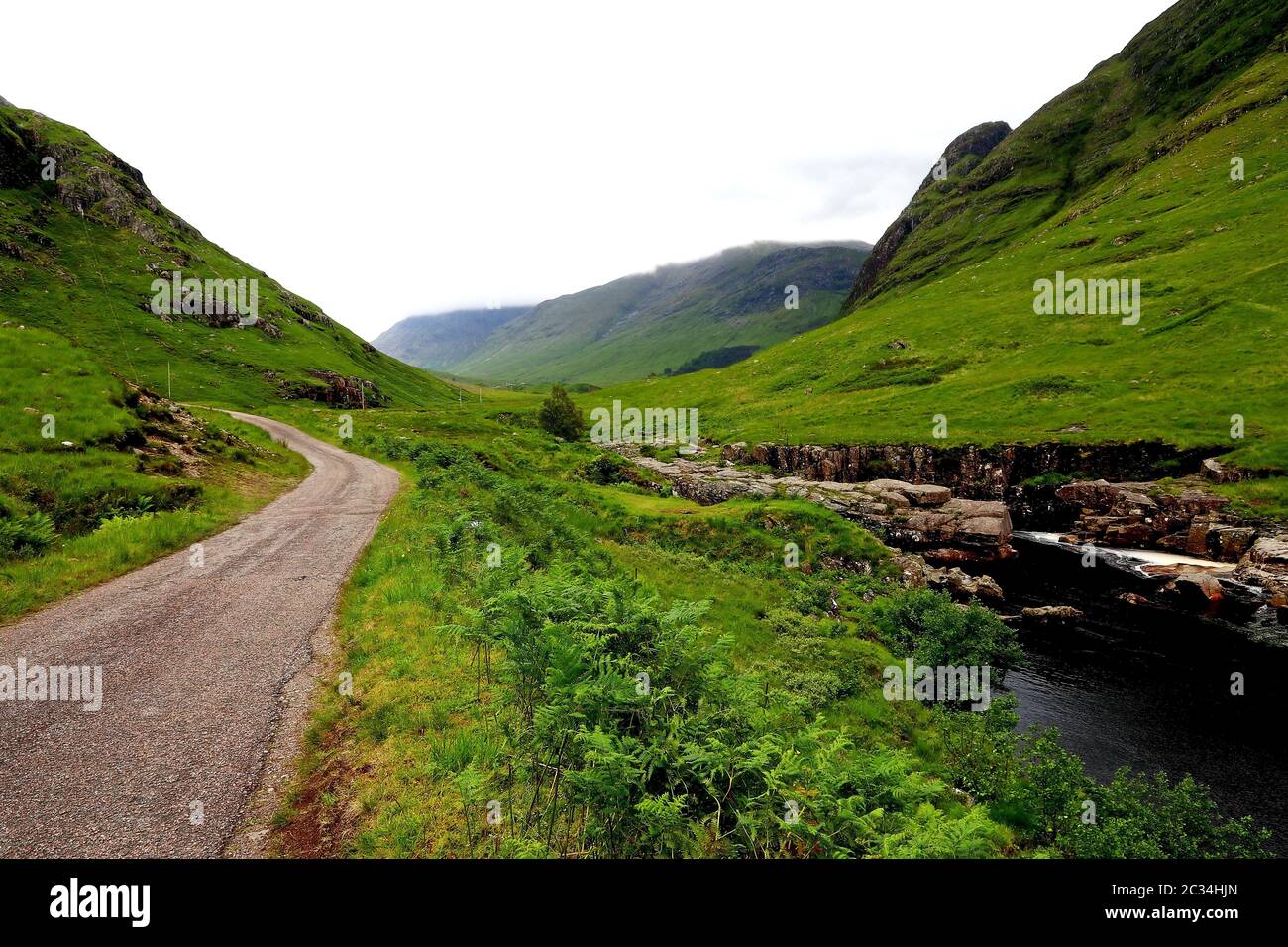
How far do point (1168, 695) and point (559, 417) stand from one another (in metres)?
77.1

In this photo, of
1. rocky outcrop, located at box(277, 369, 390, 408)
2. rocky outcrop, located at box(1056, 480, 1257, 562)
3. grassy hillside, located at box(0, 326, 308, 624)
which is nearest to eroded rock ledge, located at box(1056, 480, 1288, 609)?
rocky outcrop, located at box(1056, 480, 1257, 562)

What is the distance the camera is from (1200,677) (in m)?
22.8

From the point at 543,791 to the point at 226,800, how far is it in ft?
12.4

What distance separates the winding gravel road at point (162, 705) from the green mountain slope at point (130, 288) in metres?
96.3

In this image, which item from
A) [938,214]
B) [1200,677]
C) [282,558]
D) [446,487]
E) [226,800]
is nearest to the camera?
[226,800]

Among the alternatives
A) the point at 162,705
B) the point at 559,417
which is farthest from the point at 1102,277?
the point at 162,705

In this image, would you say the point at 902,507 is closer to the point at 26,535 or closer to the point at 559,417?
the point at 559,417

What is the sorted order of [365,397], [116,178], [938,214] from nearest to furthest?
[365,397] → [116,178] → [938,214]

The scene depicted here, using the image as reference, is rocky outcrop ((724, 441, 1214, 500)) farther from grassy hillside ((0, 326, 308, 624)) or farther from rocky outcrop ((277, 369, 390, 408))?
rocky outcrop ((277, 369, 390, 408))

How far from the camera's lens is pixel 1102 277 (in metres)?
92.6

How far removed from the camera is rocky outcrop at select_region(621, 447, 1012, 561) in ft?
147
